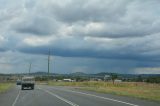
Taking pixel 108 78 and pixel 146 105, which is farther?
pixel 108 78

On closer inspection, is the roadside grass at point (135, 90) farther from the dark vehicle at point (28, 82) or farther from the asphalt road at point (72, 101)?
the dark vehicle at point (28, 82)

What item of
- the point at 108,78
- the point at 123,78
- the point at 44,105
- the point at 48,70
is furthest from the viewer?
the point at 123,78

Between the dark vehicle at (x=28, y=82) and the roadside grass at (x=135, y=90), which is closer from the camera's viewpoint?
the roadside grass at (x=135, y=90)

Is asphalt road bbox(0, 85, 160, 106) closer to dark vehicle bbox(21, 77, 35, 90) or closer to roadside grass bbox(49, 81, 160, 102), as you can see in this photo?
roadside grass bbox(49, 81, 160, 102)

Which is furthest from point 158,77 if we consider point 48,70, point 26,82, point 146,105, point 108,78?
point 146,105

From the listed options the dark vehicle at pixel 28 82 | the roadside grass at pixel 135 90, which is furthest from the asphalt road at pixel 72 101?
the dark vehicle at pixel 28 82

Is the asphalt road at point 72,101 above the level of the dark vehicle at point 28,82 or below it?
below

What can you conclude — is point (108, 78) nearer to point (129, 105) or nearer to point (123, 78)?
point (123, 78)

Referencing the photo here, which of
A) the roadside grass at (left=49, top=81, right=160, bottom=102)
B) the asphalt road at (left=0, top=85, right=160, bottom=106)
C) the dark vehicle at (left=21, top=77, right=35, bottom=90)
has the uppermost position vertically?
the dark vehicle at (left=21, top=77, right=35, bottom=90)

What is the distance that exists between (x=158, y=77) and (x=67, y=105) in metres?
115

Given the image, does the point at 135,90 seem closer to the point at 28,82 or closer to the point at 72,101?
the point at 28,82

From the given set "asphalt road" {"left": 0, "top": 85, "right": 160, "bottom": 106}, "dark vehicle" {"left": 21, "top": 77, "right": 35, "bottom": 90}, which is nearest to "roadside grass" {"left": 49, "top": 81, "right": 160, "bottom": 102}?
"asphalt road" {"left": 0, "top": 85, "right": 160, "bottom": 106}

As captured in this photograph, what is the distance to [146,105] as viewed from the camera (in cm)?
2764

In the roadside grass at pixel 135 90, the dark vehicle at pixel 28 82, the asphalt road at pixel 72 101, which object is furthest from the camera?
the dark vehicle at pixel 28 82
